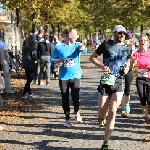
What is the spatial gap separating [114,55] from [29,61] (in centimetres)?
638

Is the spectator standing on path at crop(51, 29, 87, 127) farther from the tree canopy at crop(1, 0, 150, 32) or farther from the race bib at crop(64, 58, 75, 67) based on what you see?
the tree canopy at crop(1, 0, 150, 32)

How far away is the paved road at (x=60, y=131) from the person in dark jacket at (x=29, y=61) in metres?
0.96

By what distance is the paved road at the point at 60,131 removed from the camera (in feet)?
24.2

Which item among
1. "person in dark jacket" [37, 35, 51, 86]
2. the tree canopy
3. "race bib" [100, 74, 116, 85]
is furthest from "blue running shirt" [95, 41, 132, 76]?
the tree canopy

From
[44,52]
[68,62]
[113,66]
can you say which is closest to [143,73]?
[68,62]

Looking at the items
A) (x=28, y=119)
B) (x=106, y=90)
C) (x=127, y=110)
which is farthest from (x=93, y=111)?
(x=106, y=90)

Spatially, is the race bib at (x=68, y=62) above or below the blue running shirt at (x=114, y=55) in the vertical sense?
below

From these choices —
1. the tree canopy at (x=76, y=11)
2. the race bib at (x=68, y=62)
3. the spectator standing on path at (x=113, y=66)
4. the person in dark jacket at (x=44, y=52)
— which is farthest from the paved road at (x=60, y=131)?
the tree canopy at (x=76, y=11)

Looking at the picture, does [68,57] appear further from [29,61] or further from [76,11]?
[76,11]

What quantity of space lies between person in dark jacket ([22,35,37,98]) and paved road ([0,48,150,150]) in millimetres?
959

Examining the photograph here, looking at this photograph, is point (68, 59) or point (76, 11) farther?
point (76, 11)

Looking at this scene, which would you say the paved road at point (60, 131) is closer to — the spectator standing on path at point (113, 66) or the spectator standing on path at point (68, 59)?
the spectator standing on path at point (68, 59)

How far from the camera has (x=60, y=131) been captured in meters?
8.48

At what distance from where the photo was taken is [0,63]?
30.5 feet
